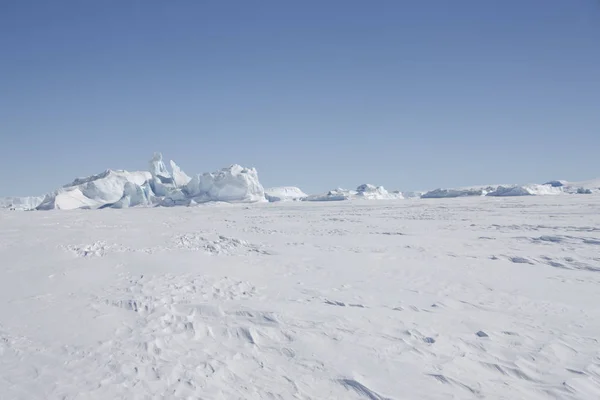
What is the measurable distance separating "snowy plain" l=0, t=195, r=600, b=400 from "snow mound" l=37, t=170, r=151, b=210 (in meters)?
24.4

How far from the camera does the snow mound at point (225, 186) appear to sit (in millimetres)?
35844

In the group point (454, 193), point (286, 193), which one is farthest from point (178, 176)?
point (454, 193)

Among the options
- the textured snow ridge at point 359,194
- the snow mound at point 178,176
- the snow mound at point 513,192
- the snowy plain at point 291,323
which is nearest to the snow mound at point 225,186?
the snow mound at point 178,176

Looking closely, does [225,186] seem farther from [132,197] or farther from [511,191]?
[511,191]

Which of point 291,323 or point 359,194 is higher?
point 359,194

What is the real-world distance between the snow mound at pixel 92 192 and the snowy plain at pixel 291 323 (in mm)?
24440

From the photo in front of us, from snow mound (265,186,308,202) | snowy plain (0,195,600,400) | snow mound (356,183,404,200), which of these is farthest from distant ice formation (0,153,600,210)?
snowy plain (0,195,600,400)

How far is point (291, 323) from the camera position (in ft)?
16.8

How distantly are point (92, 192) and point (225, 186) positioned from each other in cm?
1226

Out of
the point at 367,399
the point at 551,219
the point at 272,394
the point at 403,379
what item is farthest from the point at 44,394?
the point at 551,219

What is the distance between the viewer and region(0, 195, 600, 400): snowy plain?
12.5 ft

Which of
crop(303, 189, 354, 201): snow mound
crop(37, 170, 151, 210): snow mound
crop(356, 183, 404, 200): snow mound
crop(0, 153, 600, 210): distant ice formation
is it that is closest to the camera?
crop(37, 170, 151, 210): snow mound

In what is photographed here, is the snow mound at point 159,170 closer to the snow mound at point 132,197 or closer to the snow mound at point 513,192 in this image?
the snow mound at point 132,197

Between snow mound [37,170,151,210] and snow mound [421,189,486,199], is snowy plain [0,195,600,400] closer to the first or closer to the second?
snow mound [37,170,151,210]
